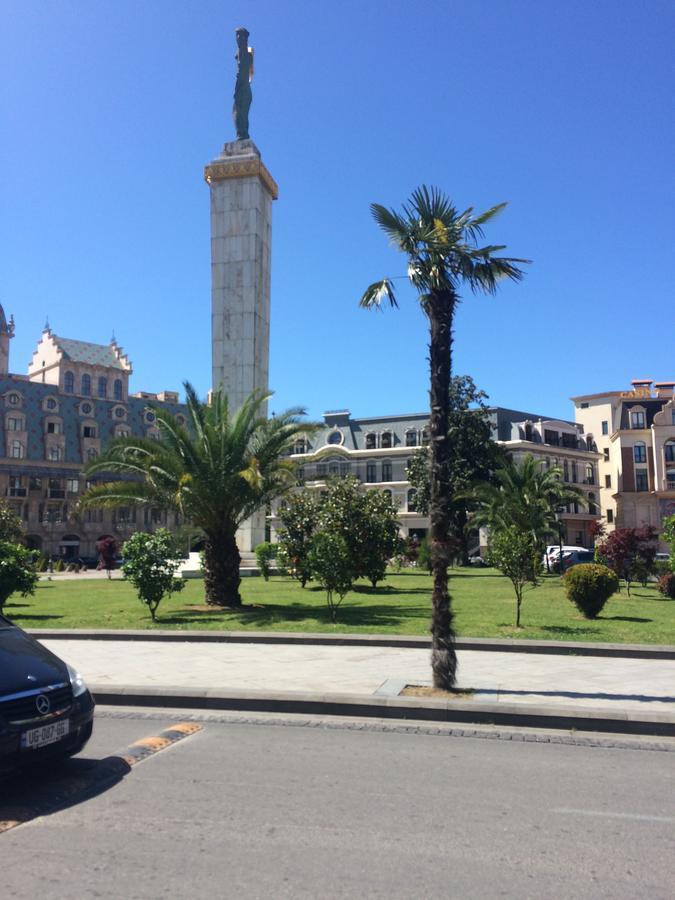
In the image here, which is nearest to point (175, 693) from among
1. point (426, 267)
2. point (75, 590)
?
point (426, 267)

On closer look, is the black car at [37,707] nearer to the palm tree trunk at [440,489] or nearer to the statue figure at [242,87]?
the palm tree trunk at [440,489]

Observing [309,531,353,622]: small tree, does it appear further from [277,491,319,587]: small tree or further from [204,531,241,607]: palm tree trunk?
[277,491,319,587]: small tree

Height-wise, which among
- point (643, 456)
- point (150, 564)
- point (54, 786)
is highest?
point (643, 456)

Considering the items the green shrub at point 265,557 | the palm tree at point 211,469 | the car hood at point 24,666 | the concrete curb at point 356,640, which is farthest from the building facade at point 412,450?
the car hood at point 24,666

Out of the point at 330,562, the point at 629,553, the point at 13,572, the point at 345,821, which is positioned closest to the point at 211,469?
the point at 330,562

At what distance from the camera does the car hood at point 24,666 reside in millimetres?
5762

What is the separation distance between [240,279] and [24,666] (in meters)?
37.9

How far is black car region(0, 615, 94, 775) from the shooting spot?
546 cm

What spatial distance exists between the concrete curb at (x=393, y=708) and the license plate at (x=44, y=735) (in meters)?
3.28

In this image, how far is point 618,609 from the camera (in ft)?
69.8

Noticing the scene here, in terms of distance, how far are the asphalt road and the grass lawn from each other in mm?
7801

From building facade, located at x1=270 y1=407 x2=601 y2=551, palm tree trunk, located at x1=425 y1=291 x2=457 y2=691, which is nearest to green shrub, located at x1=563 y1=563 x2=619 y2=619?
palm tree trunk, located at x1=425 y1=291 x2=457 y2=691

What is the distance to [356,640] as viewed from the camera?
531 inches

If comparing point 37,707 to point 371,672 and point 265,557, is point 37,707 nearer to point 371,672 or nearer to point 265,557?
point 371,672
